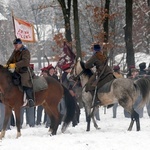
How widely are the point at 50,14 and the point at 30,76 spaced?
218ft

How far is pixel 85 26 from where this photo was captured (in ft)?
153

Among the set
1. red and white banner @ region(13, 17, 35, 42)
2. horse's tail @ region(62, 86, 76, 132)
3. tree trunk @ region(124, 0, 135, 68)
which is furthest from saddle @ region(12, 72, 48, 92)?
tree trunk @ region(124, 0, 135, 68)

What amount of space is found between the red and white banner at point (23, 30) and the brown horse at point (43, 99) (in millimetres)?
3653

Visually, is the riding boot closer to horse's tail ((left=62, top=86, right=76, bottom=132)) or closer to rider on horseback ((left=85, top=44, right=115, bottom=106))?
horse's tail ((left=62, top=86, right=76, bottom=132))

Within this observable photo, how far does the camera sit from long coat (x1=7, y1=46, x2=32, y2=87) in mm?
11336

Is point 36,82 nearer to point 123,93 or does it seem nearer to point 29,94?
point 29,94

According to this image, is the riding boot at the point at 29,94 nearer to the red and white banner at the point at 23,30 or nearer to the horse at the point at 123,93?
the horse at the point at 123,93

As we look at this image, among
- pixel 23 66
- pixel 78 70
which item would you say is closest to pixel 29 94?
pixel 23 66

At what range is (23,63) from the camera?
11320mm

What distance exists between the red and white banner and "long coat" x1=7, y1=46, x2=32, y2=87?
3.57 m

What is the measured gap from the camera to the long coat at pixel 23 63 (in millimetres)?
11336

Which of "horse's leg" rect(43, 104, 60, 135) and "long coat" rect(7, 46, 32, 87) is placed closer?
"long coat" rect(7, 46, 32, 87)

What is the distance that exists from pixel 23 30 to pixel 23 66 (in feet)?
15.0

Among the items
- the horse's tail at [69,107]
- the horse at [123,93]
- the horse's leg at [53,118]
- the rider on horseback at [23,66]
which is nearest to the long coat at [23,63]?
the rider on horseback at [23,66]
